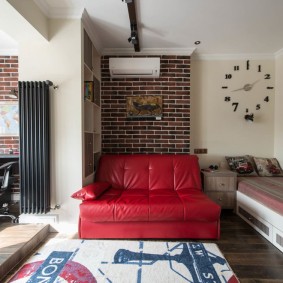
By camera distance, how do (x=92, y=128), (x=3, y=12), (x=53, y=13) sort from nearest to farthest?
(x=3, y=12), (x=53, y=13), (x=92, y=128)

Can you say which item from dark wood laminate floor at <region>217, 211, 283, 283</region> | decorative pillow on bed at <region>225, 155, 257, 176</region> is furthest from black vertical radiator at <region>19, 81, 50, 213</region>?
decorative pillow on bed at <region>225, 155, 257, 176</region>

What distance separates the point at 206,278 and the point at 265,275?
53cm

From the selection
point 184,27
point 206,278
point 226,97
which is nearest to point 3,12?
point 184,27

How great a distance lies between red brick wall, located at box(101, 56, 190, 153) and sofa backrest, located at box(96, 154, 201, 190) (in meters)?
0.35

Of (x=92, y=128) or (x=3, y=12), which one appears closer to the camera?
(x=3, y=12)

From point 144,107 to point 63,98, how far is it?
4.15ft

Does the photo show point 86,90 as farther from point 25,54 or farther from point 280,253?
point 280,253

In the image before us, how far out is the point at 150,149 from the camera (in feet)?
10.00

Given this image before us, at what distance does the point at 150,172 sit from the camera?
8.75ft

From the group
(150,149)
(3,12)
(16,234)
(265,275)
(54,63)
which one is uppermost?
(3,12)

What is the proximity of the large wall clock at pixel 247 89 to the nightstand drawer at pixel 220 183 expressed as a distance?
125 centimetres

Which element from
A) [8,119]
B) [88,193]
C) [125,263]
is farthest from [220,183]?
[8,119]

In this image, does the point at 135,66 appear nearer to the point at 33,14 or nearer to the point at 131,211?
the point at 33,14

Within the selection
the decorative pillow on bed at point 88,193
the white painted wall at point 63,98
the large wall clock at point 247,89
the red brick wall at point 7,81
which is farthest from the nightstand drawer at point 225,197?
the red brick wall at point 7,81
